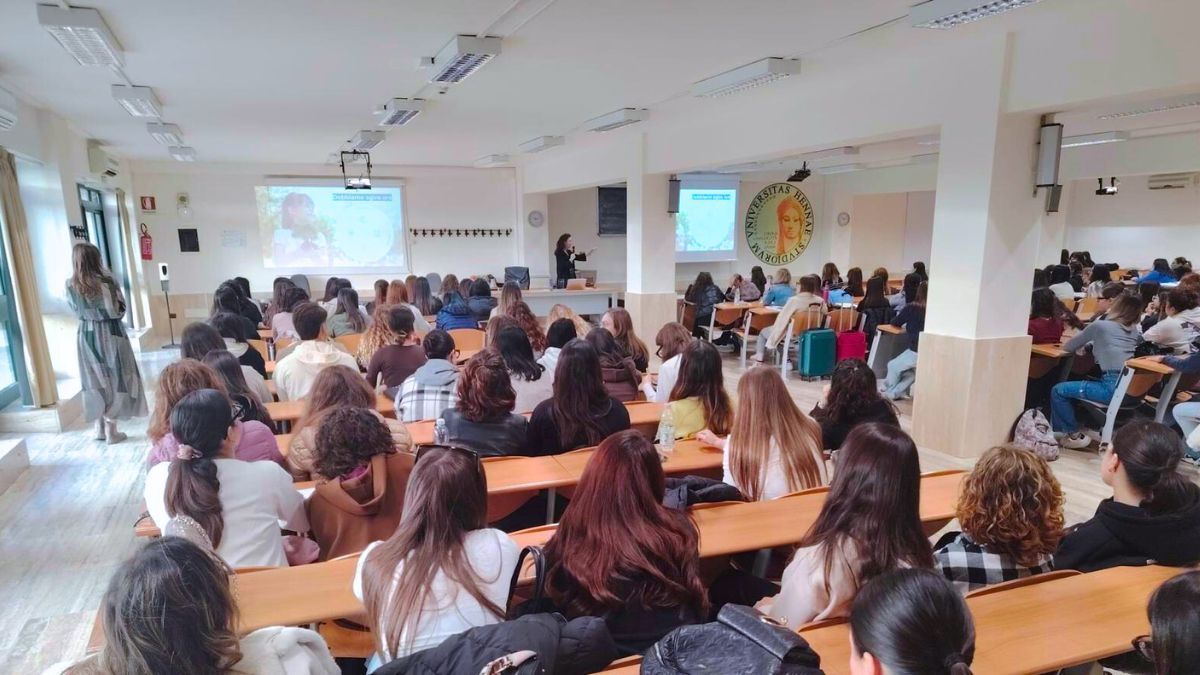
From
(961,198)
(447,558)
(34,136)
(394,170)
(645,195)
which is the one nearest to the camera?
(447,558)

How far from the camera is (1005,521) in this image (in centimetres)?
190

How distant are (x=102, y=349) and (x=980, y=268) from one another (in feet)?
21.6

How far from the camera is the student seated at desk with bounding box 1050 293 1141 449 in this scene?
507 centimetres

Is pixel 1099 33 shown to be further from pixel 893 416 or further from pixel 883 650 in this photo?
pixel 883 650

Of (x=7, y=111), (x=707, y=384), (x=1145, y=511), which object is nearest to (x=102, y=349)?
(x=7, y=111)

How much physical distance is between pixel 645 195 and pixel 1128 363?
17.3 feet

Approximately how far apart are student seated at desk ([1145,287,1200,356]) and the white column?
5.33ft

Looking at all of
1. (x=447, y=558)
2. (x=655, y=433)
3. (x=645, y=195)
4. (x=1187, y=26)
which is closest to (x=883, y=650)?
(x=447, y=558)

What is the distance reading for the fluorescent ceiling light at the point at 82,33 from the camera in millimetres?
3336

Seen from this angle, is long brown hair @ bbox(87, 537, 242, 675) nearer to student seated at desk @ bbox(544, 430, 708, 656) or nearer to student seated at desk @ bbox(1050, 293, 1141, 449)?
student seated at desk @ bbox(544, 430, 708, 656)

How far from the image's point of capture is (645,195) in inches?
328

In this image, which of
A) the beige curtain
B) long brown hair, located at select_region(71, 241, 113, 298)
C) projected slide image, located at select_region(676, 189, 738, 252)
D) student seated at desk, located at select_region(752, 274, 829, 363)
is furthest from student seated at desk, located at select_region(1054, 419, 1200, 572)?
projected slide image, located at select_region(676, 189, 738, 252)

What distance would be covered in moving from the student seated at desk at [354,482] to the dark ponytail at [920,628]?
1566 millimetres

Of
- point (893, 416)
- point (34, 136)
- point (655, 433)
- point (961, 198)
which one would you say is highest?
point (34, 136)
